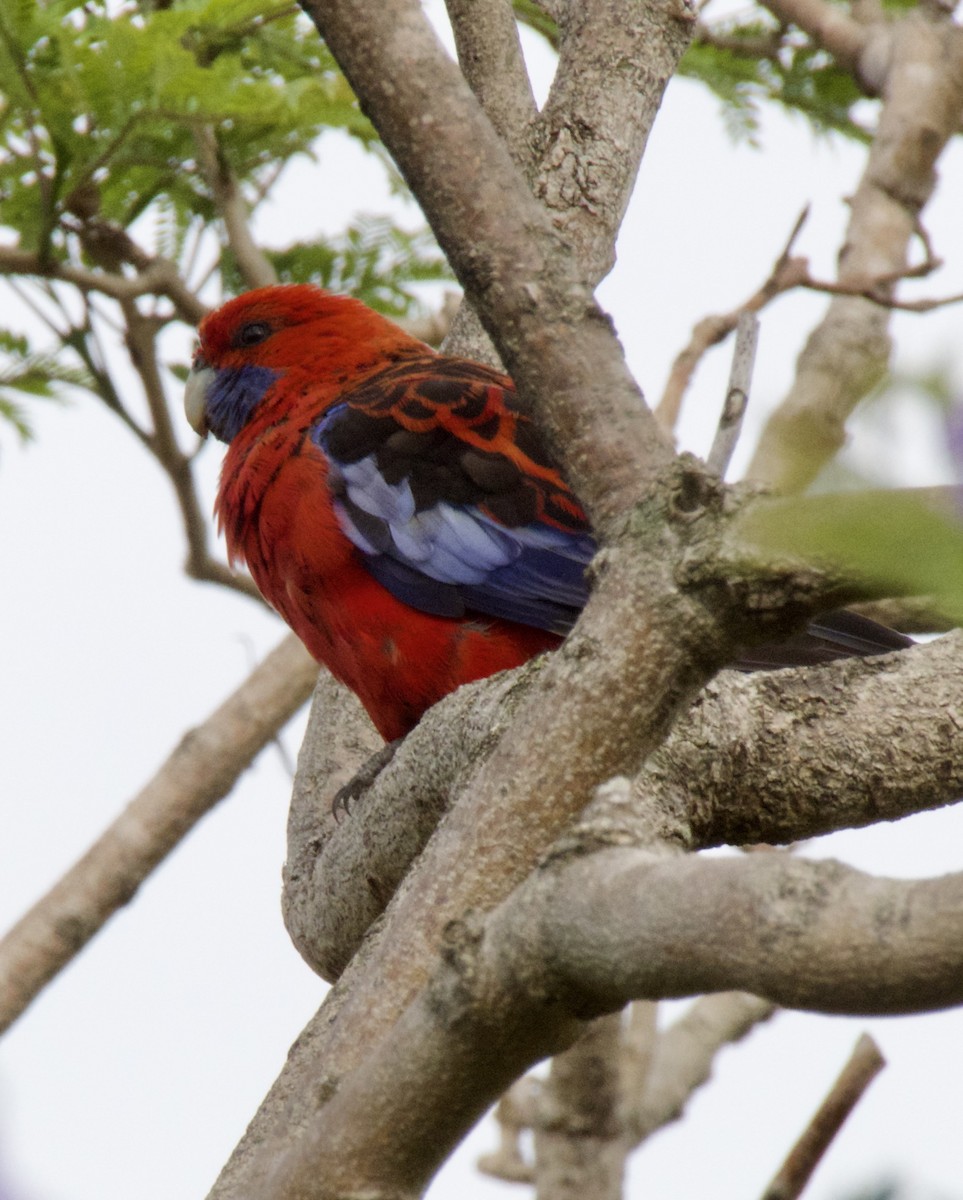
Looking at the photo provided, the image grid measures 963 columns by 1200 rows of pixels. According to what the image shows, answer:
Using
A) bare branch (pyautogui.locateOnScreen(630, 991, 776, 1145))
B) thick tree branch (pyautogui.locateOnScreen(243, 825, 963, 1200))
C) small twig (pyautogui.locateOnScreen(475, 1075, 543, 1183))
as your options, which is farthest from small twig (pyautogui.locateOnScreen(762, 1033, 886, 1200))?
small twig (pyautogui.locateOnScreen(475, 1075, 543, 1183))

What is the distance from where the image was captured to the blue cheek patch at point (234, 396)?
4266 millimetres

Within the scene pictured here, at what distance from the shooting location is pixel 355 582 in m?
3.55

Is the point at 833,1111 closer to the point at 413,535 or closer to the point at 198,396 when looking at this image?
the point at 413,535

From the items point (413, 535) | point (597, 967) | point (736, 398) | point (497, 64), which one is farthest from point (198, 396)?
point (597, 967)

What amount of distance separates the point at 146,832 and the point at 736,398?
2.95m

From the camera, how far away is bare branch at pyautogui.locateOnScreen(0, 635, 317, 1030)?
422 cm

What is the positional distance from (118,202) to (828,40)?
7.76 feet

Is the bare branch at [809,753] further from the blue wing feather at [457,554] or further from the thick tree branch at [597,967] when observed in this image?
the blue wing feather at [457,554]

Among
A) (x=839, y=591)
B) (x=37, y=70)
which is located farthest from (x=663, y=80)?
(x=839, y=591)

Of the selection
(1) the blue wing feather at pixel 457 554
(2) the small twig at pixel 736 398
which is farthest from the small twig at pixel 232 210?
(2) the small twig at pixel 736 398

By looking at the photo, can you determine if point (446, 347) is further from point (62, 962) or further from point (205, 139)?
point (62, 962)

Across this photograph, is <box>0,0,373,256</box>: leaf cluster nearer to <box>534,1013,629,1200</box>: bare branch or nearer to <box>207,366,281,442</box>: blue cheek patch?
<box>207,366,281,442</box>: blue cheek patch

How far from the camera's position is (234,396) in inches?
170

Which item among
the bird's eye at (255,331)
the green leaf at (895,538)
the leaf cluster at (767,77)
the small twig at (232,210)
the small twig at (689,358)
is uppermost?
the leaf cluster at (767,77)
